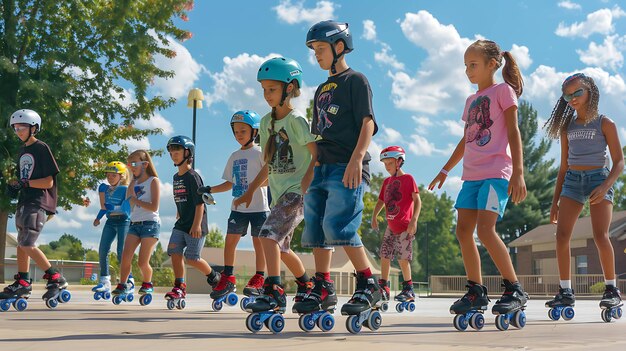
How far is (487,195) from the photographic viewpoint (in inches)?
228

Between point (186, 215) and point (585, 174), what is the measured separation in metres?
4.77

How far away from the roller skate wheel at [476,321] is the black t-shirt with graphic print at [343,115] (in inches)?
52.7

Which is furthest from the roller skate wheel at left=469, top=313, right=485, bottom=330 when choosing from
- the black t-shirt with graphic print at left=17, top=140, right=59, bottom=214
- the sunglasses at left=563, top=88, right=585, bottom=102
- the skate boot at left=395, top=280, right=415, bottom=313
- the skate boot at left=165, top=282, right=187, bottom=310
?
the black t-shirt with graphic print at left=17, top=140, right=59, bottom=214

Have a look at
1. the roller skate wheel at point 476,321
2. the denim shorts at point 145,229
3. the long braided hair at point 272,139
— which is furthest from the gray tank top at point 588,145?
the denim shorts at point 145,229

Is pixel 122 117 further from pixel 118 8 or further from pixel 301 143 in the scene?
pixel 301 143

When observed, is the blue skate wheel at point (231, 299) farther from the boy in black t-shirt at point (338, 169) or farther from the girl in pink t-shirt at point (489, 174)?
the girl in pink t-shirt at point (489, 174)

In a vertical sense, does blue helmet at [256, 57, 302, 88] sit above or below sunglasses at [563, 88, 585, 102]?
below

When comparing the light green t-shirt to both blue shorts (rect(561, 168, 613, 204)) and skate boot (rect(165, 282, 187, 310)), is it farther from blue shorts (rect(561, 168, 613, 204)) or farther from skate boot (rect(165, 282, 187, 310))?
skate boot (rect(165, 282, 187, 310))

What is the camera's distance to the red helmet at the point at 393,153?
10375 mm

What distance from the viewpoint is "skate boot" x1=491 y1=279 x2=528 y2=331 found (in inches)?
224

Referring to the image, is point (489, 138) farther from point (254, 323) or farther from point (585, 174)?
point (254, 323)

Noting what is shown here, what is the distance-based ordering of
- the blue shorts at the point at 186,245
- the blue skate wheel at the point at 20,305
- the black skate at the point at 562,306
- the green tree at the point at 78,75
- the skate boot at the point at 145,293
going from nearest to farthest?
the black skate at the point at 562,306
the blue skate wheel at the point at 20,305
the blue shorts at the point at 186,245
the skate boot at the point at 145,293
the green tree at the point at 78,75

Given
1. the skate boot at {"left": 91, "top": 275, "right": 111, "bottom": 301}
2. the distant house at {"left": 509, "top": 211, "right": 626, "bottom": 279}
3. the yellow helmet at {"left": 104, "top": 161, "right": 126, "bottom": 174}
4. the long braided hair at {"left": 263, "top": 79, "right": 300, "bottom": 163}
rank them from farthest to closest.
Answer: the distant house at {"left": 509, "top": 211, "right": 626, "bottom": 279} → the yellow helmet at {"left": 104, "top": 161, "right": 126, "bottom": 174} → the skate boot at {"left": 91, "top": 275, "right": 111, "bottom": 301} → the long braided hair at {"left": 263, "top": 79, "right": 300, "bottom": 163}

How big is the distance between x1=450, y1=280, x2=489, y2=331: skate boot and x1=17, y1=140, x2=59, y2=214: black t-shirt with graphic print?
17.6 ft
